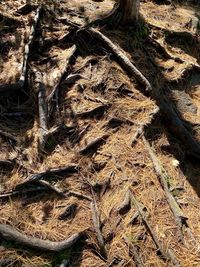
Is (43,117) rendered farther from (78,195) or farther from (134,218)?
(134,218)

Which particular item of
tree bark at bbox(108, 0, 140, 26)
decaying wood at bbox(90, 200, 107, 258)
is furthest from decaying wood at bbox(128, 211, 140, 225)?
tree bark at bbox(108, 0, 140, 26)

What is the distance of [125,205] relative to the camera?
4.42 meters

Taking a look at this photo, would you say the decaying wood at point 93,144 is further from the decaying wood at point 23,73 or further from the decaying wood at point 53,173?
the decaying wood at point 23,73

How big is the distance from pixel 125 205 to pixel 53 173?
845mm

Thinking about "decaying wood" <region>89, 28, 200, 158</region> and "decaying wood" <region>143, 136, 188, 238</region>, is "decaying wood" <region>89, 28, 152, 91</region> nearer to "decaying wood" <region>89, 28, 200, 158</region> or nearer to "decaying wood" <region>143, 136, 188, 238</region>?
"decaying wood" <region>89, 28, 200, 158</region>

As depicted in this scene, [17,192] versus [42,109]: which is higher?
[42,109]

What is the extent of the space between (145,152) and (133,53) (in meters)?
1.80

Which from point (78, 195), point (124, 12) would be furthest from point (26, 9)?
point (78, 195)

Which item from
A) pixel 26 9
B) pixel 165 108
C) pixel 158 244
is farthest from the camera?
pixel 26 9

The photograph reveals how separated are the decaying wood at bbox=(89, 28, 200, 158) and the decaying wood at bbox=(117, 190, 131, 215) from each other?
1483mm

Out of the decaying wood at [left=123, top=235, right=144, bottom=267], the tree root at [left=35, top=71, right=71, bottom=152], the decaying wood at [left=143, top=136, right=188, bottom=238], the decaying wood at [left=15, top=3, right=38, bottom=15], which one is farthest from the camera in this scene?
the decaying wood at [left=15, top=3, right=38, bottom=15]

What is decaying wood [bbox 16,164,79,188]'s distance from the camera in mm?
4309

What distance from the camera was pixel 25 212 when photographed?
13.6 feet

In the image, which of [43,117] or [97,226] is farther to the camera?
[43,117]
